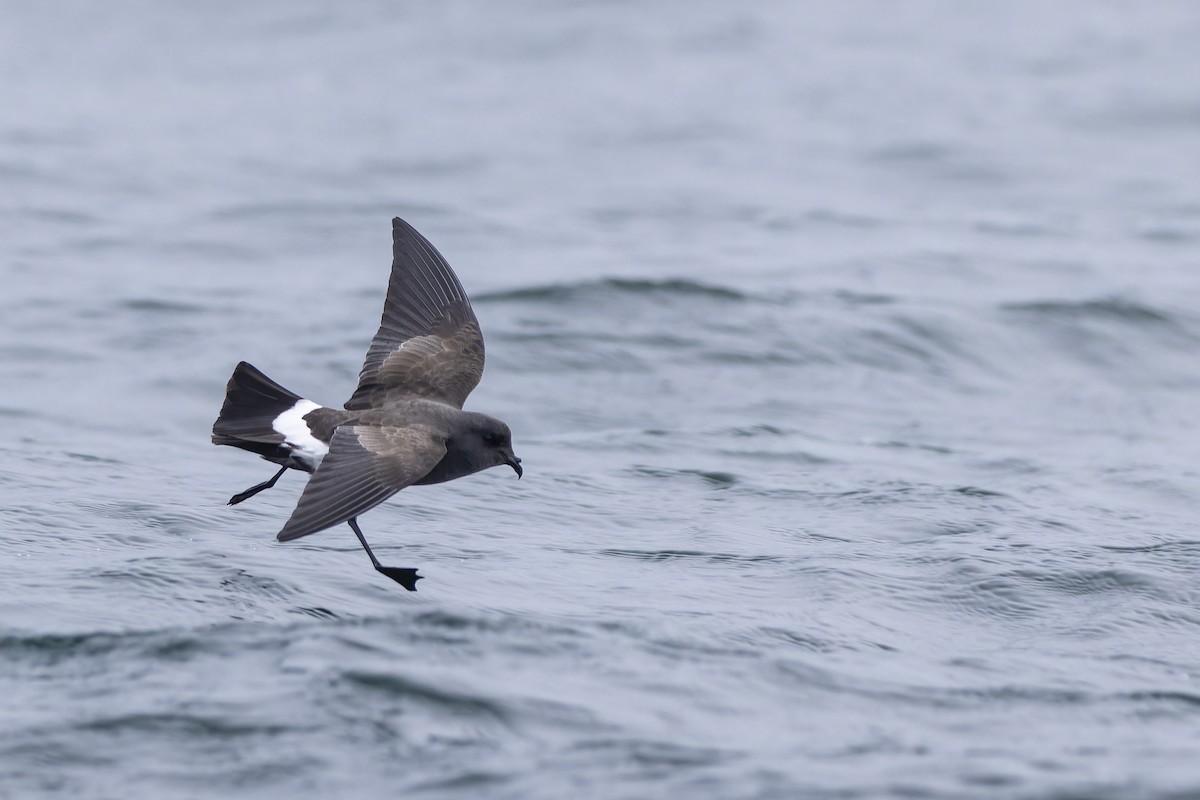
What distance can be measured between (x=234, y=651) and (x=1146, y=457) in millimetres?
5541

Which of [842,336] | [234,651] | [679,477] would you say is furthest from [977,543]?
[842,336]

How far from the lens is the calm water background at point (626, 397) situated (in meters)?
4.58

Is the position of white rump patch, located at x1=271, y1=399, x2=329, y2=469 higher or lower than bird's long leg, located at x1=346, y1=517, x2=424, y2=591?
higher

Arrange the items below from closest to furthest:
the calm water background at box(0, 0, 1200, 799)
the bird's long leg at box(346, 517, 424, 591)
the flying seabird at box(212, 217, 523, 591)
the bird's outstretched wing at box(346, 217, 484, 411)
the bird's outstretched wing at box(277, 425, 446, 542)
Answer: the calm water background at box(0, 0, 1200, 799) < the bird's outstretched wing at box(277, 425, 446, 542) < the flying seabird at box(212, 217, 523, 591) < the bird's long leg at box(346, 517, 424, 591) < the bird's outstretched wing at box(346, 217, 484, 411)

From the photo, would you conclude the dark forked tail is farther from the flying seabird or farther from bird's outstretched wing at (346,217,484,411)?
bird's outstretched wing at (346,217,484,411)

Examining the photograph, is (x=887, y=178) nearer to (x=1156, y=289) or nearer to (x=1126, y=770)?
(x=1156, y=289)

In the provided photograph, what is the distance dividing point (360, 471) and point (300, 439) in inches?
20.2

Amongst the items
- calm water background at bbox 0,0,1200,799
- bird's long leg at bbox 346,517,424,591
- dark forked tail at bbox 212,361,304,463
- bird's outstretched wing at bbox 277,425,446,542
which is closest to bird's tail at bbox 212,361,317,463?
dark forked tail at bbox 212,361,304,463

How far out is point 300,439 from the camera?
231 inches

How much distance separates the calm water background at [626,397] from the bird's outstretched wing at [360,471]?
37 cm

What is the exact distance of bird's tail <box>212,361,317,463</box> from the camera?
591cm

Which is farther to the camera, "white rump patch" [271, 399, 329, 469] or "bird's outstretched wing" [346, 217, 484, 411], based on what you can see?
"bird's outstretched wing" [346, 217, 484, 411]

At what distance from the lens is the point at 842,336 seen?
10.8m

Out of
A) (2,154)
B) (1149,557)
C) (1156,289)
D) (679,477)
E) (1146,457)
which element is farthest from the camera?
(2,154)
